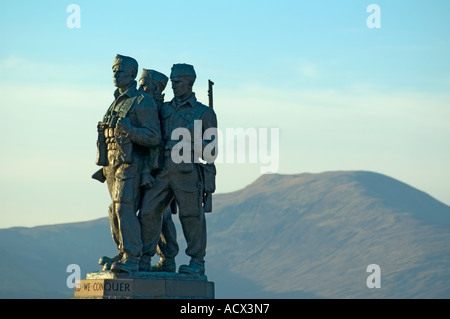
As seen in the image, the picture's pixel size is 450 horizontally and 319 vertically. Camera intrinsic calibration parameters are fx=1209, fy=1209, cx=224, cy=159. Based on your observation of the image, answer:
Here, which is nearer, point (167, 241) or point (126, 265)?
point (126, 265)

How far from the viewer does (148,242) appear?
23.3 m

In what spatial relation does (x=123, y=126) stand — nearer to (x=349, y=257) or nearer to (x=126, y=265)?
(x=126, y=265)

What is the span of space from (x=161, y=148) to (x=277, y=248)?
6760 inches

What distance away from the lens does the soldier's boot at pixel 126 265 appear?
2239 centimetres

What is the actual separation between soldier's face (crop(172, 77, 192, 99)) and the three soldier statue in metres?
0.02

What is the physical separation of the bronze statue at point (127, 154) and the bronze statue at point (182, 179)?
0.29 meters

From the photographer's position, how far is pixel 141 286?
73.0ft

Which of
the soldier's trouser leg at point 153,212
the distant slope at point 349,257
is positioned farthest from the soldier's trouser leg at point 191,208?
the distant slope at point 349,257

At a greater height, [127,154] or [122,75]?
[122,75]

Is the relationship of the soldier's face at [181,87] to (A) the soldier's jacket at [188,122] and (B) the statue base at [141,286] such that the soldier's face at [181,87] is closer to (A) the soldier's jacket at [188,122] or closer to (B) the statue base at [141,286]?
(A) the soldier's jacket at [188,122]

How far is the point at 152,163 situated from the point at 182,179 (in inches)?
26.0

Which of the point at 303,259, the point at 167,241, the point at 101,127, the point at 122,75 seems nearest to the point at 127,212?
the point at 167,241

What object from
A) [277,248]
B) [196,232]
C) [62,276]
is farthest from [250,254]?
[196,232]
